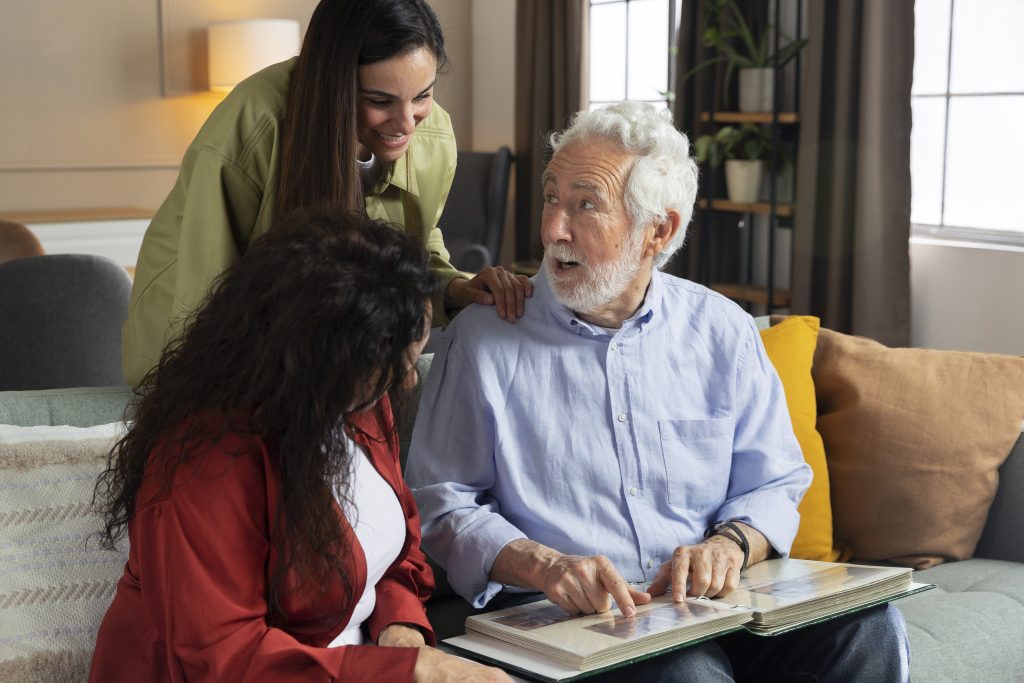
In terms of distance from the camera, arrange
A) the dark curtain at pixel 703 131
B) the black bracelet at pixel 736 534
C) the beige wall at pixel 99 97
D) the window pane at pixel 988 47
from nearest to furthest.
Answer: the black bracelet at pixel 736 534 < the window pane at pixel 988 47 < the dark curtain at pixel 703 131 < the beige wall at pixel 99 97

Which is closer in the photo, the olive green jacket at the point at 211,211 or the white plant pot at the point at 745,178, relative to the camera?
the olive green jacket at the point at 211,211

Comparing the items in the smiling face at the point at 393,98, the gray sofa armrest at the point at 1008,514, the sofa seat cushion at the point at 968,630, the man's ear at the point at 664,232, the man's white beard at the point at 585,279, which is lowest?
the sofa seat cushion at the point at 968,630

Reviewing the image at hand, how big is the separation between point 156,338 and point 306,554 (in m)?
0.87

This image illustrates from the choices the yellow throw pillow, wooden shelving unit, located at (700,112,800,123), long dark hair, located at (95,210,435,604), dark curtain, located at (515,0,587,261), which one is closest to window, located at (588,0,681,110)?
dark curtain, located at (515,0,587,261)

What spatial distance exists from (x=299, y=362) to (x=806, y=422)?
134 centimetres

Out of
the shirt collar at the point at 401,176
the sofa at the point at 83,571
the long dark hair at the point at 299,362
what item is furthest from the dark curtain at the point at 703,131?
the long dark hair at the point at 299,362

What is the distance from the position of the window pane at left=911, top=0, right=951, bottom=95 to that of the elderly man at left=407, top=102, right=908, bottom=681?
261cm

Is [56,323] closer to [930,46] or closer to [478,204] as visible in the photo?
[930,46]

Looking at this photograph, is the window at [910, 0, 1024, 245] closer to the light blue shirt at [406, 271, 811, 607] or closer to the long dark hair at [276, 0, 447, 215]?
the light blue shirt at [406, 271, 811, 607]

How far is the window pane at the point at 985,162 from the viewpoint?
4.01 metres

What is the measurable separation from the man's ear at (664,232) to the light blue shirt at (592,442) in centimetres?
8

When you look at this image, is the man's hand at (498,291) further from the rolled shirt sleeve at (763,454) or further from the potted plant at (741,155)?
the potted plant at (741,155)

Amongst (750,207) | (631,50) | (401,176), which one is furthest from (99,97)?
(401,176)

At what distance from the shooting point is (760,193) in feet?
15.6
